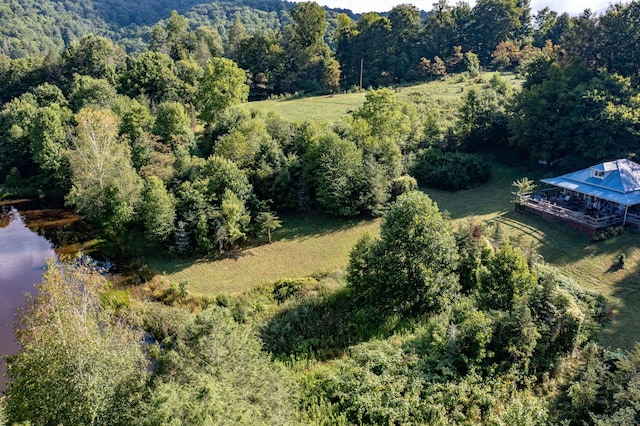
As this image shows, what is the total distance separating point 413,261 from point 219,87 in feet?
98.1

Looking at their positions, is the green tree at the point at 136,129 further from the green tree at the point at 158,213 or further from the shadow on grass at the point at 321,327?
the shadow on grass at the point at 321,327

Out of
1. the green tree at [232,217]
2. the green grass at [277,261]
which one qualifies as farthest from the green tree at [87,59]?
the green grass at [277,261]

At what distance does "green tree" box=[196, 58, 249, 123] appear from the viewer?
42.2m

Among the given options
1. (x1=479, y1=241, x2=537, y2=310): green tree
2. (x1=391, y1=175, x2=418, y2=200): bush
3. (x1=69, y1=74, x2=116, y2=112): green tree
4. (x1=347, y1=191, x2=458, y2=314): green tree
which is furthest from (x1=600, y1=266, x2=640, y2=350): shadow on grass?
(x1=69, y1=74, x2=116, y2=112): green tree

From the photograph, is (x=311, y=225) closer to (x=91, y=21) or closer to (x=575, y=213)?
(x=575, y=213)

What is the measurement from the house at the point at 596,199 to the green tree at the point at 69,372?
2660 centimetres

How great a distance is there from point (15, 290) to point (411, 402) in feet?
81.5

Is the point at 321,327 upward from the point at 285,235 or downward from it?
downward

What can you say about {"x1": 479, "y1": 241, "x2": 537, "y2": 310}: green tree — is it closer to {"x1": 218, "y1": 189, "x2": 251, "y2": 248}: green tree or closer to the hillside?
{"x1": 218, "y1": 189, "x2": 251, "y2": 248}: green tree

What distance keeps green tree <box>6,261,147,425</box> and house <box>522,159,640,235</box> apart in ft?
87.3

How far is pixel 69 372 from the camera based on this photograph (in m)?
12.2

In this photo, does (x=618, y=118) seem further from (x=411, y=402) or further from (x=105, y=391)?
(x=105, y=391)

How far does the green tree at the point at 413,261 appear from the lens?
2045 cm

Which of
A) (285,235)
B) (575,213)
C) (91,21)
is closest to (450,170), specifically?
(575,213)
